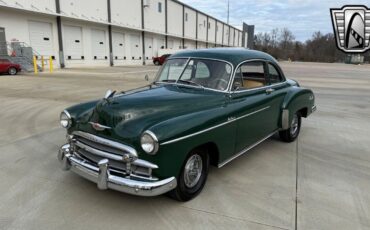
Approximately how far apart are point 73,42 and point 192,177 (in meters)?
28.4

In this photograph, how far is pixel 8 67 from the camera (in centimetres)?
1927

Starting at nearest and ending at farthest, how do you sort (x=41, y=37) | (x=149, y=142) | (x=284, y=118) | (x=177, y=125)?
(x=149, y=142) < (x=177, y=125) < (x=284, y=118) < (x=41, y=37)

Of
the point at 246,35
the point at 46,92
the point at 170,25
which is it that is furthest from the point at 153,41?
the point at 246,35

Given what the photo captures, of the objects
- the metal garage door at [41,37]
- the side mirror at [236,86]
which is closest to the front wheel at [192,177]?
the side mirror at [236,86]

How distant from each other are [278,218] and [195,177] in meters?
1.05

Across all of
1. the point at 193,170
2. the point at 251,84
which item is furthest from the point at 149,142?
the point at 251,84

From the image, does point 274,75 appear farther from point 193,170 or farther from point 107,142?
point 107,142

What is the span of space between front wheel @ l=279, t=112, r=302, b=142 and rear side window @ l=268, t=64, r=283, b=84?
82 cm

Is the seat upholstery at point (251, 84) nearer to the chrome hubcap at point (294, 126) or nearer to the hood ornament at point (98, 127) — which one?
the chrome hubcap at point (294, 126)

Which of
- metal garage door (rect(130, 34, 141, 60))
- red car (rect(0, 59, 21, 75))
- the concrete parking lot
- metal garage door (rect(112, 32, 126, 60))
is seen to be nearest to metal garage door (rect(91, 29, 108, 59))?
metal garage door (rect(112, 32, 126, 60))

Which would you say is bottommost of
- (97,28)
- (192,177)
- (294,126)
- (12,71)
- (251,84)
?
(192,177)

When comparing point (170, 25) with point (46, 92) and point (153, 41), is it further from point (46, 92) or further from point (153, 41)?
point (46, 92)

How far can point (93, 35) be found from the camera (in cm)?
3144

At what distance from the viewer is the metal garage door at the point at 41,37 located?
24.8 meters
